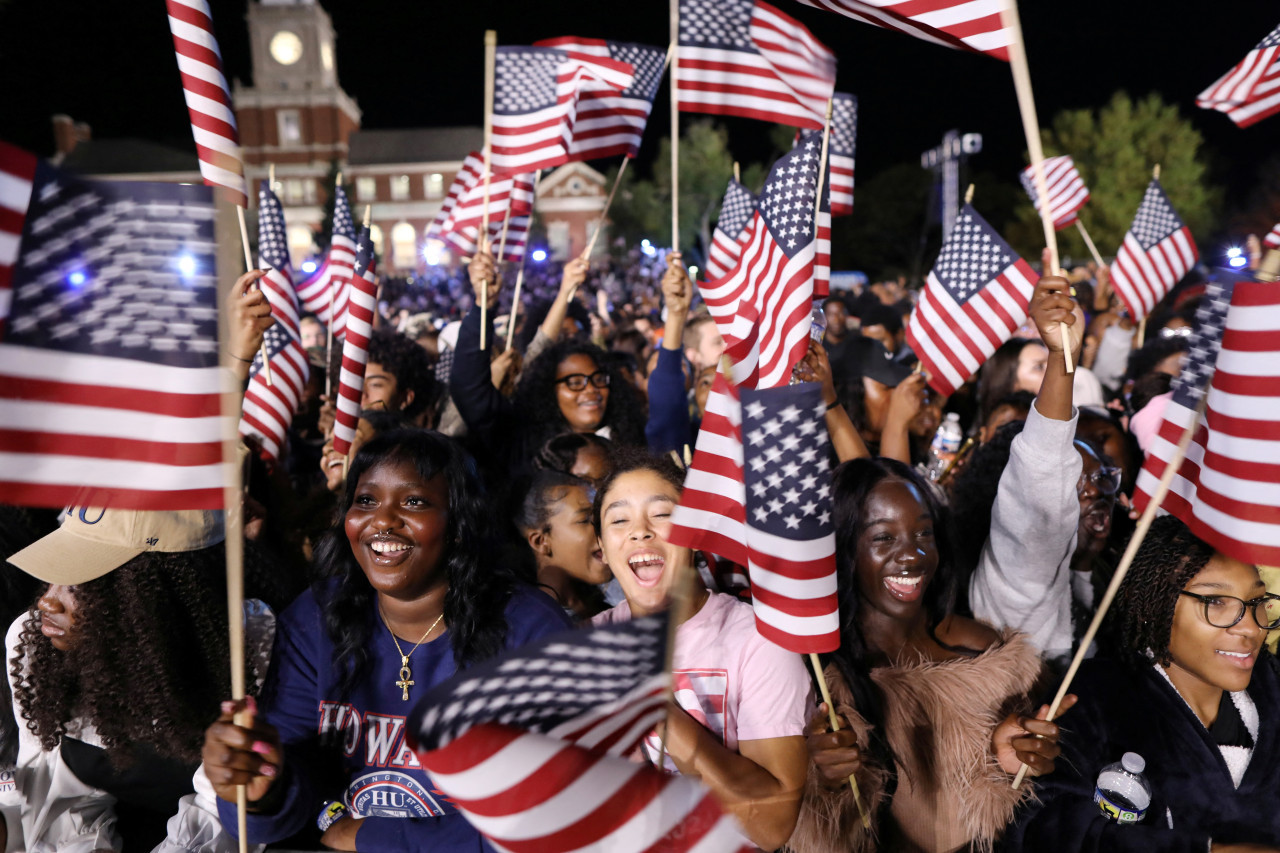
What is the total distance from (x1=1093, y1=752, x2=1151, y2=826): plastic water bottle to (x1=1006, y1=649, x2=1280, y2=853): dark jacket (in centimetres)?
3

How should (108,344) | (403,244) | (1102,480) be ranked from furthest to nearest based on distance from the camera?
(403,244) → (1102,480) → (108,344)

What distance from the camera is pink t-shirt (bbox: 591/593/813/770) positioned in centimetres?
239

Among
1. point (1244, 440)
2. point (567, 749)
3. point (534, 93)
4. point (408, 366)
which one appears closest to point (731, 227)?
point (534, 93)

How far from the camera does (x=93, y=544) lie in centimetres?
291

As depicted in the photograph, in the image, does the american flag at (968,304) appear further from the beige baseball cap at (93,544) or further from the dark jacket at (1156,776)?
the beige baseball cap at (93,544)

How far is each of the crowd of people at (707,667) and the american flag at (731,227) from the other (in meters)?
3.27

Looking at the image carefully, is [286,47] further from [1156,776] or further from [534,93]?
[1156,776]

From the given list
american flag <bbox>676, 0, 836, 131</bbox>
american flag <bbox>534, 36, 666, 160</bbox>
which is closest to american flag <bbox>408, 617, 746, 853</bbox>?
american flag <bbox>676, 0, 836, 131</bbox>


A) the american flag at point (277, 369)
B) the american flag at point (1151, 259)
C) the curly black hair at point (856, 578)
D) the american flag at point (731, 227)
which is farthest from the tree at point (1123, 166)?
the curly black hair at point (856, 578)

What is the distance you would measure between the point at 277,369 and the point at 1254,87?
5551 millimetres

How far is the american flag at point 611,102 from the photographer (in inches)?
241

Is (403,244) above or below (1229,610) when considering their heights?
above

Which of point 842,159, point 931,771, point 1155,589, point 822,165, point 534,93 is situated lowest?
point 931,771

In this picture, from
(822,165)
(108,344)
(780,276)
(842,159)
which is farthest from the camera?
(842,159)
